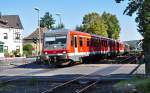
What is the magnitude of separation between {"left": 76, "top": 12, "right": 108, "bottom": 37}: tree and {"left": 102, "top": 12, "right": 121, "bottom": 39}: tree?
637cm

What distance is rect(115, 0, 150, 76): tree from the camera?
2153cm

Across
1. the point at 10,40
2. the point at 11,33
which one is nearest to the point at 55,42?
the point at 10,40

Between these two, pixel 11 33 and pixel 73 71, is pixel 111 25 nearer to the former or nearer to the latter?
pixel 11 33

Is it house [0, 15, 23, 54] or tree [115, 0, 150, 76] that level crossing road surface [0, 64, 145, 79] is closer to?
tree [115, 0, 150, 76]

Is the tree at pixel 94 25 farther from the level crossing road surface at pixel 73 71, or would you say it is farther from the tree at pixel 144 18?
the tree at pixel 144 18

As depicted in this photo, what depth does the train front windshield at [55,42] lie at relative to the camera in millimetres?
35000

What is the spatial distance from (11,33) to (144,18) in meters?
75.0

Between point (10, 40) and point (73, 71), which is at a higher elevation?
point (10, 40)

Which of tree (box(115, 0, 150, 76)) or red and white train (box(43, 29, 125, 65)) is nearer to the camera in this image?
tree (box(115, 0, 150, 76))

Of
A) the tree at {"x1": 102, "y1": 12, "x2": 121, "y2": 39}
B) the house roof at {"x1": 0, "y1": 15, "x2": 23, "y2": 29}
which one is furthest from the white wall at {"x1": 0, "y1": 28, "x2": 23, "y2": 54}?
the tree at {"x1": 102, "y1": 12, "x2": 121, "y2": 39}

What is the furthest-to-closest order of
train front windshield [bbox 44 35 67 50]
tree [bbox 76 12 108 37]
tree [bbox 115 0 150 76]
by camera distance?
tree [bbox 76 12 108 37] → train front windshield [bbox 44 35 67 50] → tree [bbox 115 0 150 76]

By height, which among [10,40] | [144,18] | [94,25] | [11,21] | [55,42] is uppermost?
[11,21]

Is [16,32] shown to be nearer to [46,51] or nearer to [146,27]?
[46,51]

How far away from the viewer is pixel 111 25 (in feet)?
397
